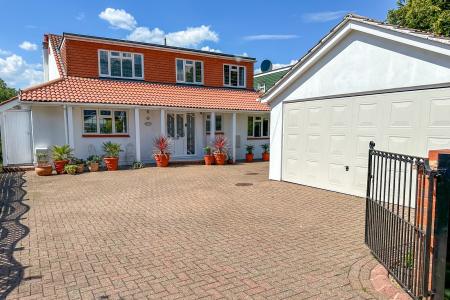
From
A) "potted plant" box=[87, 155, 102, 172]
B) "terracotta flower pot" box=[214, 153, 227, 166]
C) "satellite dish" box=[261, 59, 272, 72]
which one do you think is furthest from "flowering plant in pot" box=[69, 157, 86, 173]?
"satellite dish" box=[261, 59, 272, 72]

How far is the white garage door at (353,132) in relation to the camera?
6590 millimetres

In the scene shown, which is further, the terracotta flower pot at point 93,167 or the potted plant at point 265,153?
the potted plant at point 265,153

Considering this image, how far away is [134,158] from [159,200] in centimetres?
784

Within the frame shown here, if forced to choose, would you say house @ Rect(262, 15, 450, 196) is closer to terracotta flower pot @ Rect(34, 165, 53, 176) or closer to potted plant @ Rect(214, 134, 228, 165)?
potted plant @ Rect(214, 134, 228, 165)

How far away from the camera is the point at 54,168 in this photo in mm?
13414

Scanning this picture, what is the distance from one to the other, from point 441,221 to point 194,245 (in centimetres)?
339

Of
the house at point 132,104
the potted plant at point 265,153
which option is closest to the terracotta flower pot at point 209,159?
the house at point 132,104

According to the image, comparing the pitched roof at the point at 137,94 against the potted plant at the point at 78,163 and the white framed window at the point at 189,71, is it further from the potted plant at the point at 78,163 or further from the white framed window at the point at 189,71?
the potted plant at the point at 78,163

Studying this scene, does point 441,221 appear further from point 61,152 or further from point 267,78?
point 267,78

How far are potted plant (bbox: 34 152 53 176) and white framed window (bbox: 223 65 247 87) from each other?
441 inches

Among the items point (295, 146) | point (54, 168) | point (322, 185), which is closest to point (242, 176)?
point (295, 146)

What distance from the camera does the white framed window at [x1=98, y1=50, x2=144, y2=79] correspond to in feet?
51.7

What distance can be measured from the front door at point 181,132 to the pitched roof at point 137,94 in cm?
115

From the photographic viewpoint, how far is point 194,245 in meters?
4.92
